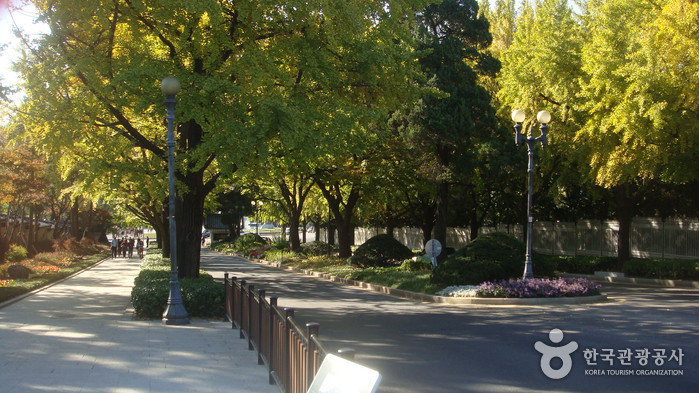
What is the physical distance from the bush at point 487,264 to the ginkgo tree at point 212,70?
20.6 ft

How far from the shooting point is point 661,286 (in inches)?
1000

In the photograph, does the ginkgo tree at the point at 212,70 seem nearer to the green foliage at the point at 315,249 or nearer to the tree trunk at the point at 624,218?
the tree trunk at the point at 624,218

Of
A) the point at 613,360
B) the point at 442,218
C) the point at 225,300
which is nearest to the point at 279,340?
the point at 613,360

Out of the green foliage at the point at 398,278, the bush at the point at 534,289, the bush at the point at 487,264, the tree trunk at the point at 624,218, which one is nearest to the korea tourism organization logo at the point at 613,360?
the bush at the point at 534,289

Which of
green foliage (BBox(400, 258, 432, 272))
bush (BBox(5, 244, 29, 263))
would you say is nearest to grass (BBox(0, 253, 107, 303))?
bush (BBox(5, 244, 29, 263))

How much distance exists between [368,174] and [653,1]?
14649 millimetres

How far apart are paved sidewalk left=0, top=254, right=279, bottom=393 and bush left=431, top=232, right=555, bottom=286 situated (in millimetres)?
8940

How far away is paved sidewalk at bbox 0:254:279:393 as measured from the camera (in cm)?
818

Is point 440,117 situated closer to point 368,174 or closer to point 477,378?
point 368,174

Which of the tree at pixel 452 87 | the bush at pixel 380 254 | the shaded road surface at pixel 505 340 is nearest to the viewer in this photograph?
the shaded road surface at pixel 505 340

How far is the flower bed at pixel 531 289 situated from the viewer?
60.6ft

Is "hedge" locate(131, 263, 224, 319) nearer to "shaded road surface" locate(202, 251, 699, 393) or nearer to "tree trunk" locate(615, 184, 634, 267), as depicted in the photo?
"shaded road surface" locate(202, 251, 699, 393)

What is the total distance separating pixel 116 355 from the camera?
1015cm

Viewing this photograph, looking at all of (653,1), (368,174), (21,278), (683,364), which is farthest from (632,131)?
(21,278)
